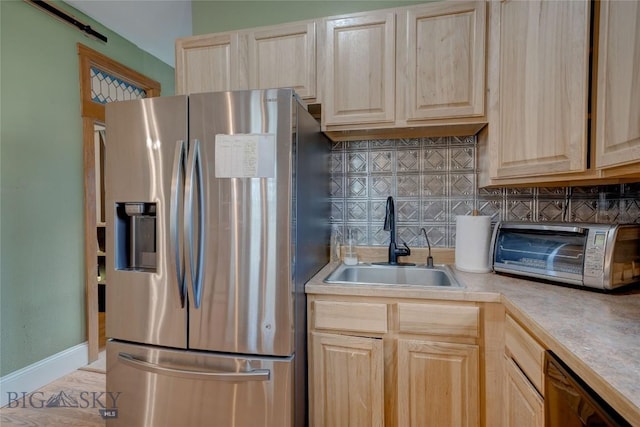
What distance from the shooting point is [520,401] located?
1.06 meters

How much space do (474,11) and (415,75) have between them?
40 centimetres

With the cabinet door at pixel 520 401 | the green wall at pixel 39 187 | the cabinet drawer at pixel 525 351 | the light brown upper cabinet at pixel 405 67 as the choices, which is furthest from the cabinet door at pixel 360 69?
the green wall at pixel 39 187

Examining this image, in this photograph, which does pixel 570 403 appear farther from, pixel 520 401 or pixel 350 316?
pixel 350 316

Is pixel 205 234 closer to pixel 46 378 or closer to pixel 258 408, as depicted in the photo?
pixel 258 408

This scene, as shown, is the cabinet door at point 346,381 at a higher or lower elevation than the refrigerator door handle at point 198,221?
lower

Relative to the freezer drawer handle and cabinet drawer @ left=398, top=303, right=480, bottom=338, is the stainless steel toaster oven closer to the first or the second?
cabinet drawer @ left=398, top=303, right=480, bottom=338

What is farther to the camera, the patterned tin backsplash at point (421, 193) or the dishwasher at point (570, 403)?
the patterned tin backsplash at point (421, 193)

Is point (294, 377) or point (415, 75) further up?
point (415, 75)

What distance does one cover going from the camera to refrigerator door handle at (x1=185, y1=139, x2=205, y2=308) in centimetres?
130

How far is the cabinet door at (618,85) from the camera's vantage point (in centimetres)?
90

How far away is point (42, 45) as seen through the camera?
2145 millimetres

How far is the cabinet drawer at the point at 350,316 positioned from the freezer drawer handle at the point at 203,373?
0.31 metres

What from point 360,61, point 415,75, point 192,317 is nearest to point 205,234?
point 192,317

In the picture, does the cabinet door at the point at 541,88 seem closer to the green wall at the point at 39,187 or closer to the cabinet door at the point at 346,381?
the cabinet door at the point at 346,381
